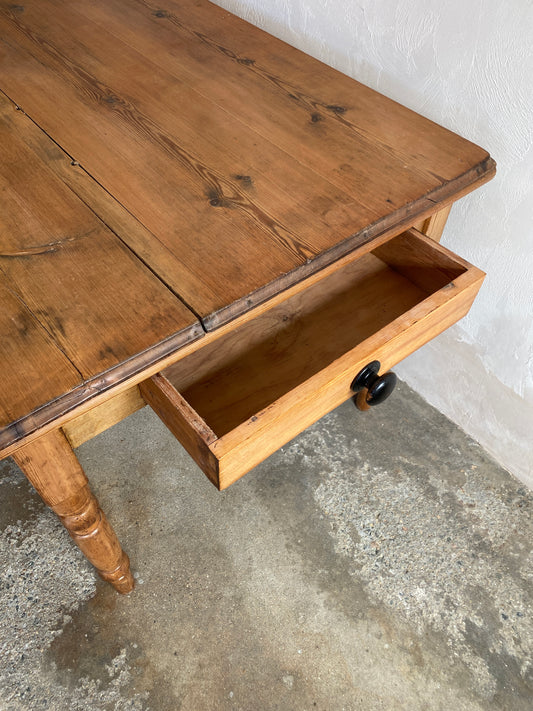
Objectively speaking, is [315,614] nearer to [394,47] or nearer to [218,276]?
[218,276]

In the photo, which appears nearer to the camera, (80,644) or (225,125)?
(225,125)

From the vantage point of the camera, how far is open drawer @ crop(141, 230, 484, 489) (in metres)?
0.69

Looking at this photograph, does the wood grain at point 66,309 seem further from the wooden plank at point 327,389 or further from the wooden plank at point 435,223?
the wooden plank at point 435,223

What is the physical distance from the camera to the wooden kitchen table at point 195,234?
61 centimetres

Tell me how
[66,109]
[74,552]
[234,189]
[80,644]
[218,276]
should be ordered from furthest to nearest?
[74,552] < [80,644] < [66,109] < [234,189] < [218,276]

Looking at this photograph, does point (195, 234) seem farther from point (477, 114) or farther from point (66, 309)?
Answer: point (477, 114)

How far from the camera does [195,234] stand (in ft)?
2.28

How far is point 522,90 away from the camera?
811 mm

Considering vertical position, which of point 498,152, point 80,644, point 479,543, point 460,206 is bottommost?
point 80,644

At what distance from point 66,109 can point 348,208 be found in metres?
0.47

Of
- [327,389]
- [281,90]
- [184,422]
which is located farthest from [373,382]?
[281,90]

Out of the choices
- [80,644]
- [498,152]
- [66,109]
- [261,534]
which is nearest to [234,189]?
[66,109]

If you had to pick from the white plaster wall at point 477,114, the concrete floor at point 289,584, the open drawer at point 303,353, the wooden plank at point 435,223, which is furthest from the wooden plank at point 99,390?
the concrete floor at point 289,584

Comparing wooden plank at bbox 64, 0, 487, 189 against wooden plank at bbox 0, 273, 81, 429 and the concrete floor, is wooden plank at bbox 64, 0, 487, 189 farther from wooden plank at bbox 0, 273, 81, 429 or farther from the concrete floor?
the concrete floor
